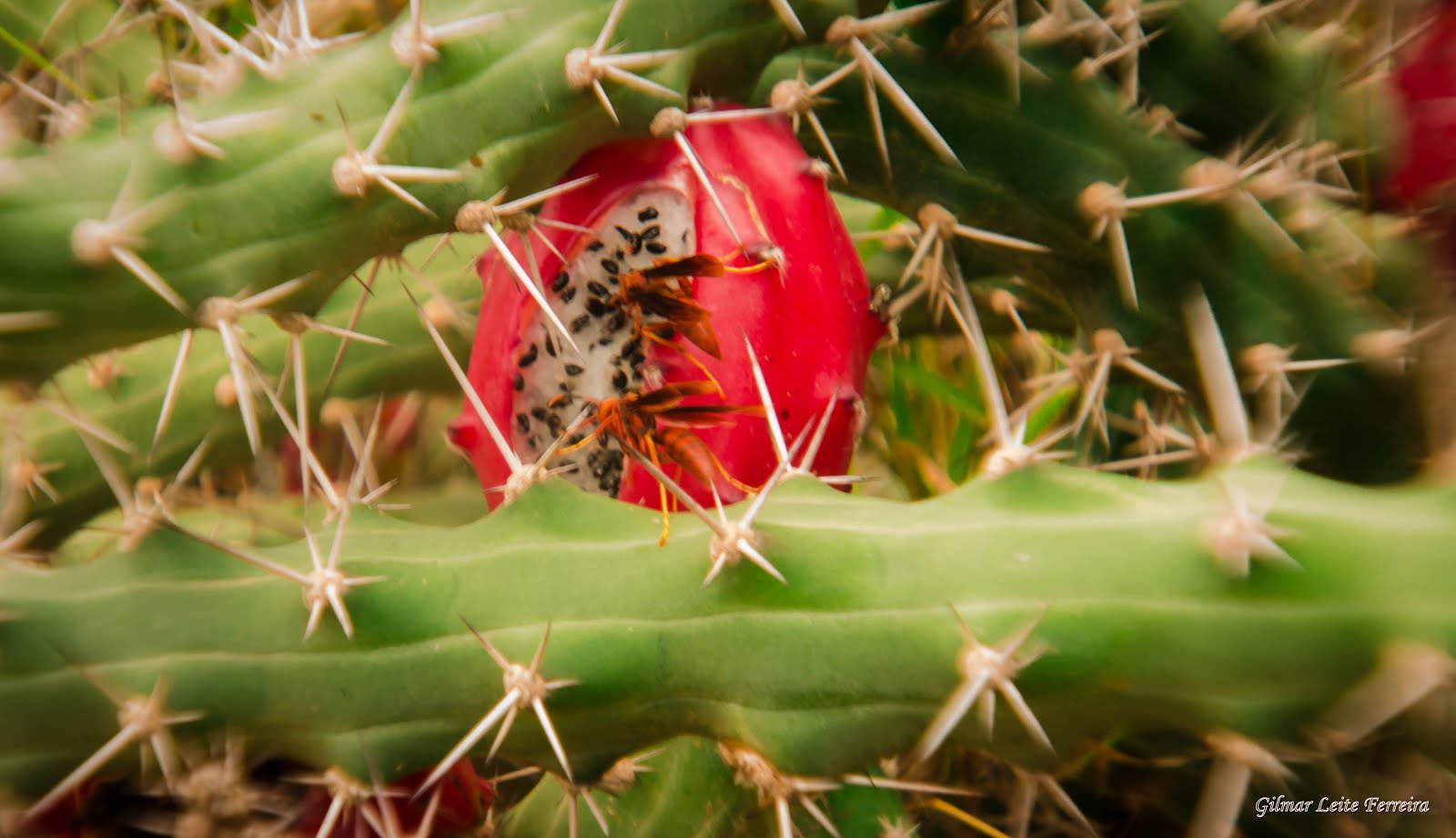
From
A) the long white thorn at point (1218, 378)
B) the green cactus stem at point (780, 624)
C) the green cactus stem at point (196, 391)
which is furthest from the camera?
the green cactus stem at point (196, 391)

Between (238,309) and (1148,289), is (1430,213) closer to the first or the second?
(1148,289)

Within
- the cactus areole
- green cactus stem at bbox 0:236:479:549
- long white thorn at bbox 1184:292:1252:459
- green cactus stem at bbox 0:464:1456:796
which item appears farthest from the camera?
green cactus stem at bbox 0:236:479:549

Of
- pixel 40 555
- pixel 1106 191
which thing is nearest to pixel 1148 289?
pixel 1106 191

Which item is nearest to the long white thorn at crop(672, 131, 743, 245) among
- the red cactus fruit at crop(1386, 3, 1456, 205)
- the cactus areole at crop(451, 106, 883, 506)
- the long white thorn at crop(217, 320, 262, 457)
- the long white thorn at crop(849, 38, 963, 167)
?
the cactus areole at crop(451, 106, 883, 506)

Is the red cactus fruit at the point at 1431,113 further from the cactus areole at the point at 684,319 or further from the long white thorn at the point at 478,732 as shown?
the long white thorn at the point at 478,732

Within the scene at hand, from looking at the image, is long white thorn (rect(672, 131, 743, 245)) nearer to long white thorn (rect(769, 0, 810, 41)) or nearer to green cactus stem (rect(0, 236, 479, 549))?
long white thorn (rect(769, 0, 810, 41))
